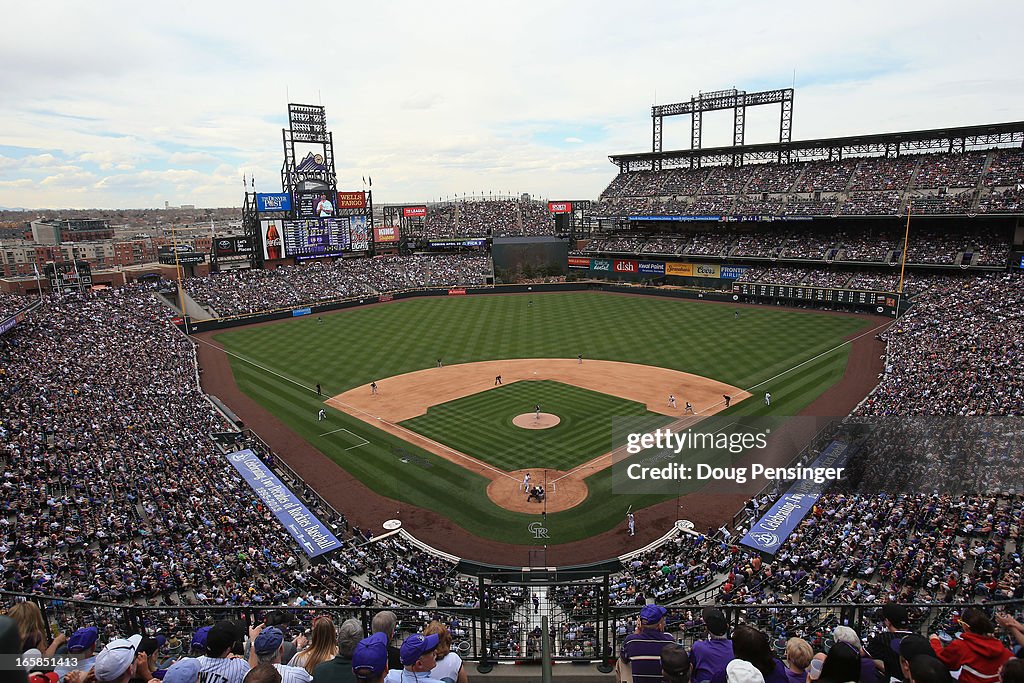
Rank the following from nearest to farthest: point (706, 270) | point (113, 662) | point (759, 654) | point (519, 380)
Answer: point (113, 662)
point (759, 654)
point (519, 380)
point (706, 270)

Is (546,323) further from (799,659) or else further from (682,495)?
(799,659)

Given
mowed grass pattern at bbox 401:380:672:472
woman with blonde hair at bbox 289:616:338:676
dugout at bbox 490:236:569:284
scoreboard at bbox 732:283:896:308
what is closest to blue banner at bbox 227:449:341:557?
mowed grass pattern at bbox 401:380:672:472

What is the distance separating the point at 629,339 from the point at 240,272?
4470 centimetres

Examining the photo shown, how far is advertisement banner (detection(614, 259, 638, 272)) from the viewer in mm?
76250

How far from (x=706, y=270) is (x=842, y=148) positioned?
1955 centimetres

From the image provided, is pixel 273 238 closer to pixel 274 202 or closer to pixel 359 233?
pixel 274 202

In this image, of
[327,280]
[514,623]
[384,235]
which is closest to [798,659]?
[514,623]

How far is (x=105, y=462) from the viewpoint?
74.5ft

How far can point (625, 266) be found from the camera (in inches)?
3034

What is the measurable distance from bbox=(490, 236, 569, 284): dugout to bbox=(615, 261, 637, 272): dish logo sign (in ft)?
23.1

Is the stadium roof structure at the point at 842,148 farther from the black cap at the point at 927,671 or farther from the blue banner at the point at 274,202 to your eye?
the black cap at the point at 927,671

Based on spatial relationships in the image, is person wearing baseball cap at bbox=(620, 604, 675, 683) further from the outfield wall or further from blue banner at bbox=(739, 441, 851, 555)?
the outfield wall

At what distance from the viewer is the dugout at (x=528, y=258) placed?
256 feet

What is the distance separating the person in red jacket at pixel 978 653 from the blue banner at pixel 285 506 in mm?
17677
